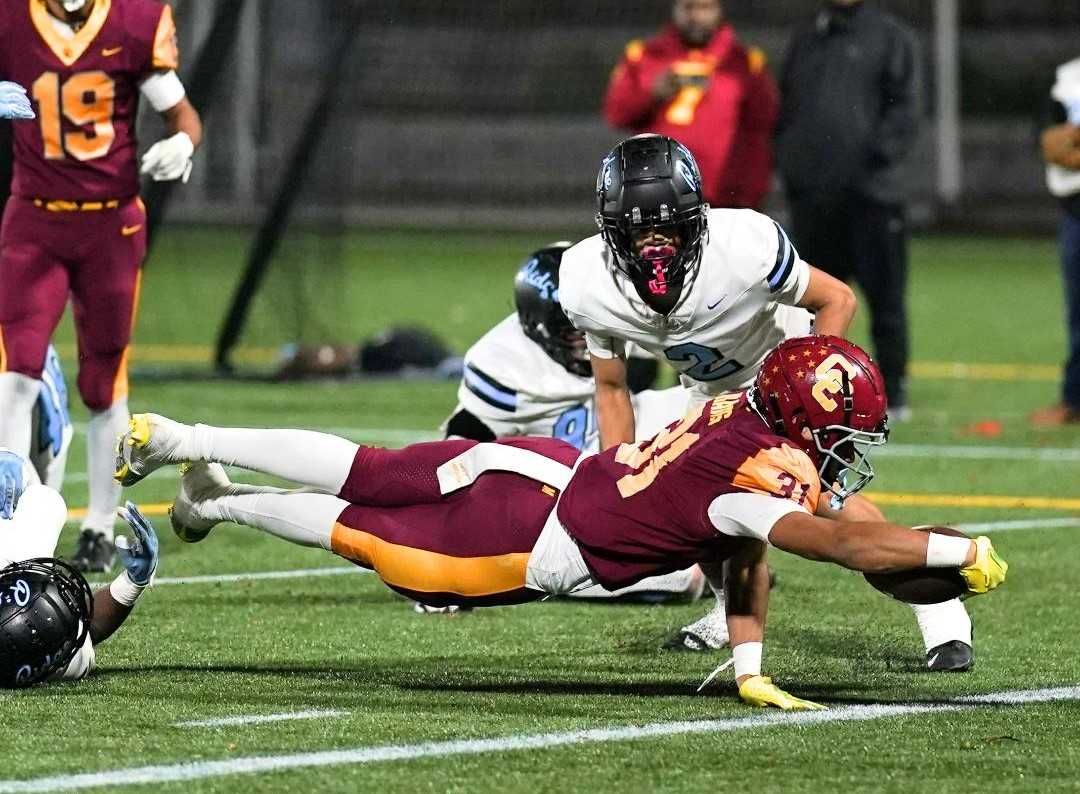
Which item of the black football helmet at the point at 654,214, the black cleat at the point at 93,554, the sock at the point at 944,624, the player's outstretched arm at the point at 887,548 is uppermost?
the black football helmet at the point at 654,214

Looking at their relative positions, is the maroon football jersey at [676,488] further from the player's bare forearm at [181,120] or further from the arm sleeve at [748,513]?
the player's bare forearm at [181,120]

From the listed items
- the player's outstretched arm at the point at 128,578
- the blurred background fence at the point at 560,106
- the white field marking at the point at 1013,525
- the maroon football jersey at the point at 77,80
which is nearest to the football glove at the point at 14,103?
the maroon football jersey at the point at 77,80

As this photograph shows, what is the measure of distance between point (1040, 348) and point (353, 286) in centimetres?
669

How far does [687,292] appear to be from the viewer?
532cm

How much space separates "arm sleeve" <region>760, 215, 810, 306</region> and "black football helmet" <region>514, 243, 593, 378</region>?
1.08 metres

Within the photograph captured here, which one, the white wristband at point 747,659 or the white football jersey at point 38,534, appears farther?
the white football jersey at point 38,534

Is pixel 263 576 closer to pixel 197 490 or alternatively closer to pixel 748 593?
pixel 197 490

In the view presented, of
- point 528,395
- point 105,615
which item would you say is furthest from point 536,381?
point 105,615

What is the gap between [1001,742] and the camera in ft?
14.3

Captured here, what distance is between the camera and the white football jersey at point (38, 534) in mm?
4930

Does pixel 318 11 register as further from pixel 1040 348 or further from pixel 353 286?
pixel 353 286

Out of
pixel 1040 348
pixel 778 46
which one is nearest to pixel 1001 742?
pixel 1040 348

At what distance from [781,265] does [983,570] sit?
1244 millimetres

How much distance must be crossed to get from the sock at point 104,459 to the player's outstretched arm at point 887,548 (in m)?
3.03
